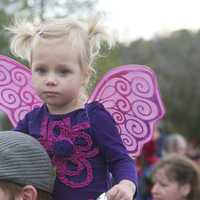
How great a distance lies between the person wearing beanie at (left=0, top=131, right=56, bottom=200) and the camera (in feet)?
7.57

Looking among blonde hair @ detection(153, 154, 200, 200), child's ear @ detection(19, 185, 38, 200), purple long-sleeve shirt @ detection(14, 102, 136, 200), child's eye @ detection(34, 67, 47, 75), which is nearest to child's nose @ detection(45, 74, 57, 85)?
child's eye @ detection(34, 67, 47, 75)

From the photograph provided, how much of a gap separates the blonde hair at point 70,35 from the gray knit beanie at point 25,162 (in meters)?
0.37

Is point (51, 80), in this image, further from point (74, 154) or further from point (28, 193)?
point (28, 193)

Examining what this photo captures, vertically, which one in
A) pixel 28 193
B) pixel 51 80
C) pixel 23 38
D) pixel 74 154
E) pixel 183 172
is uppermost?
pixel 23 38

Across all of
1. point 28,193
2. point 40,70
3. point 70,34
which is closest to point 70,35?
point 70,34

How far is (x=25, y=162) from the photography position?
234cm

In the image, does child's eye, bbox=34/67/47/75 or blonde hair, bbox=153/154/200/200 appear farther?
blonde hair, bbox=153/154/200/200

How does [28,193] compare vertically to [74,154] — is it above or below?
below

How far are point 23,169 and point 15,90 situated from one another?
0.66 m

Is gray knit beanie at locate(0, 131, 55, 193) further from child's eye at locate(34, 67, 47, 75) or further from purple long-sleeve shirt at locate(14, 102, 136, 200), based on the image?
child's eye at locate(34, 67, 47, 75)

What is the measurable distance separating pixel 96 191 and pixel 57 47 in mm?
553

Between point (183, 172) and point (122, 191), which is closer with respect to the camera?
point (122, 191)

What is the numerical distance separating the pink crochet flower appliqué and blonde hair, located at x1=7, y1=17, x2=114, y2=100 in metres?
0.25

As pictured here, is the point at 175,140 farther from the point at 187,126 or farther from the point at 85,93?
the point at 187,126
